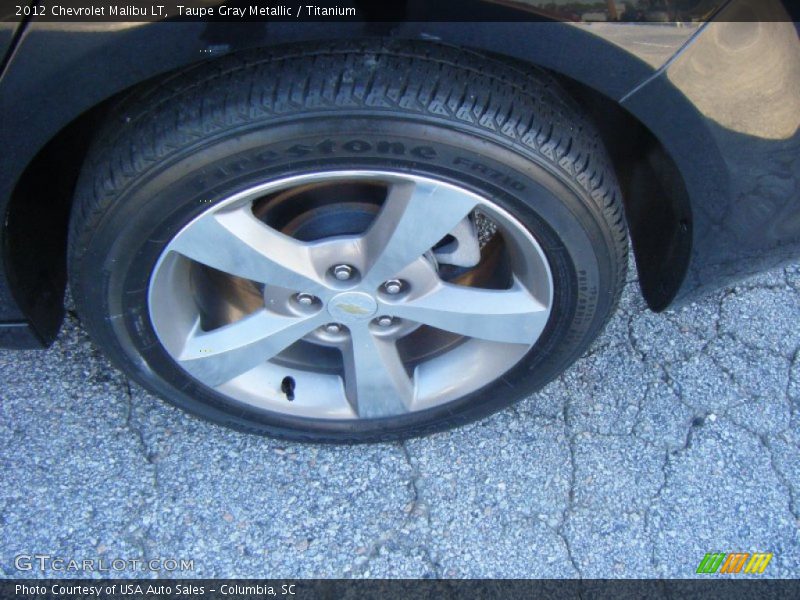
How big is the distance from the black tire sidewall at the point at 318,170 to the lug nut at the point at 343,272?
265mm

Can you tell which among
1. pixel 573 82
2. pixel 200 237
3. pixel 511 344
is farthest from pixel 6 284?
pixel 573 82

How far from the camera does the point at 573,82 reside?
1.57 meters

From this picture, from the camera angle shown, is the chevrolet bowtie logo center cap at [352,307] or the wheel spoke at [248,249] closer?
the wheel spoke at [248,249]

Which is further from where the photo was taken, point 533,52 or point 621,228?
point 621,228

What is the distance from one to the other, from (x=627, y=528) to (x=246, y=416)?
0.99 meters

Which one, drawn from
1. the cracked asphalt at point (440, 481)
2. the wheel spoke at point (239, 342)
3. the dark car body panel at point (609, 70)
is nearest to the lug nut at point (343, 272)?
the wheel spoke at point (239, 342)

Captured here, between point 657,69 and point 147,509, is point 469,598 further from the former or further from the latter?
point 657,69

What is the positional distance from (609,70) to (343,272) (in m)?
0.66

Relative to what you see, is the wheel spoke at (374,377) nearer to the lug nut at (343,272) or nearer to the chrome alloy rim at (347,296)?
the chrome alloy rim at (347,296)

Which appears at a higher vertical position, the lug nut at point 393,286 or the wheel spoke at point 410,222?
the wheel spoke at point 410,222

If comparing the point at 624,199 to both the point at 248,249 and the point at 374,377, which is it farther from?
the point at 248,249

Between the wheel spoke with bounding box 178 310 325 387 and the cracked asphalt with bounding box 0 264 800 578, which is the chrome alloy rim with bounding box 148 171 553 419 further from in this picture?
the cracked asphalt with bounding box 0 264 800 578

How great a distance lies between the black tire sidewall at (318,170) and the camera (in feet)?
4.53

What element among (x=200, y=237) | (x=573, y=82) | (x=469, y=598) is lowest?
(x=469, y=598)
